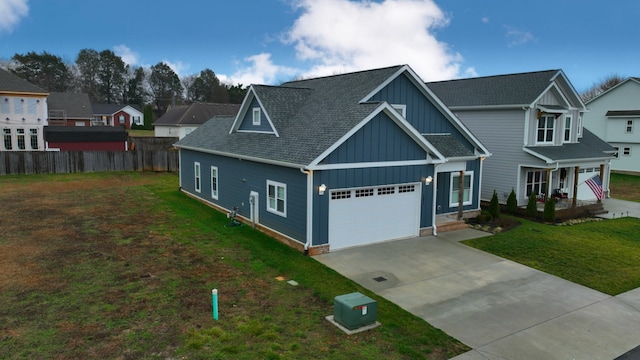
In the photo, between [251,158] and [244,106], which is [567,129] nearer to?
[244,106]

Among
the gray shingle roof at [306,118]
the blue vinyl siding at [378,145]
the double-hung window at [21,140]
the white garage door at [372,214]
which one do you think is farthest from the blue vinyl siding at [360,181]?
the double-hung window at [21,140]

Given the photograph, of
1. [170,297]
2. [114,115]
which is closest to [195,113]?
[114,115]

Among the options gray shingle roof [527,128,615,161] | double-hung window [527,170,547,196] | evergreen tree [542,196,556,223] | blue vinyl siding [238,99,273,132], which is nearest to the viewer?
blue vinyl siding [238,99,273,132]

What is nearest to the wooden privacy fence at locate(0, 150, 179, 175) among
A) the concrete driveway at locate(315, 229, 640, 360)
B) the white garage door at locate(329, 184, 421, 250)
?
the white garage door at locate(329, 184, 421, 250)

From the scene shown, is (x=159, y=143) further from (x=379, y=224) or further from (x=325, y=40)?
(x=379, y=224)

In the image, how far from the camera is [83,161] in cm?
2994

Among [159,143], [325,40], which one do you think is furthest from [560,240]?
[159,143]

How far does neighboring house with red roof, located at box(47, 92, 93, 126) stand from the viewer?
160ft

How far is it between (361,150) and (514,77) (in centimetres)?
1322

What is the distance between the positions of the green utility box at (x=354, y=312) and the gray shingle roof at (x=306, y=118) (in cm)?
494

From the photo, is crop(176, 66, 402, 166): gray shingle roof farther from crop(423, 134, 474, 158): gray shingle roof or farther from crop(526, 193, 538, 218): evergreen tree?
crop(526, 193, 538, 218): evergreen tree

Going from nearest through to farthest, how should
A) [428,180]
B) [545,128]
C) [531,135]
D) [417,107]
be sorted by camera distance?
1. [428,180]
2. [417,107]
3. [531,135]
4. [545,128]

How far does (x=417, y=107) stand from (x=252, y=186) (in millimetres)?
7308

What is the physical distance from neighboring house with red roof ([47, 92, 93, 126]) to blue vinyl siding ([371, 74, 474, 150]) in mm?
45953
